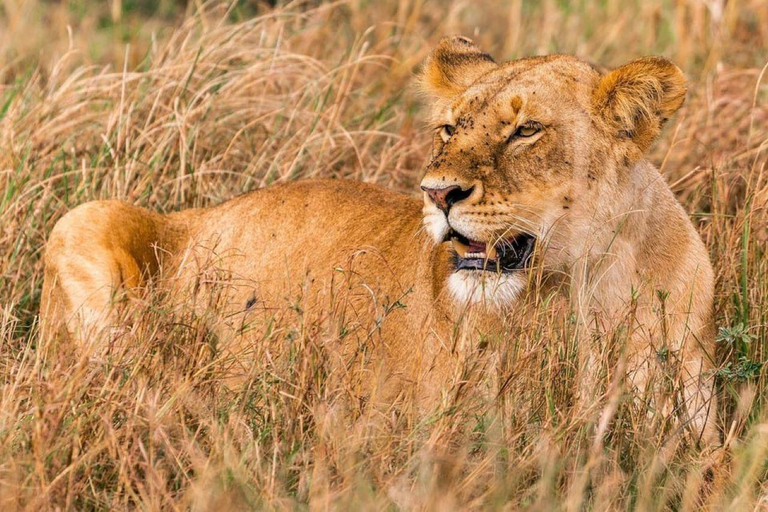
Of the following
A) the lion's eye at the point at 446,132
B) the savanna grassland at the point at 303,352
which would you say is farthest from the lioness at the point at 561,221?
the savanna grassland at the point at 303,352

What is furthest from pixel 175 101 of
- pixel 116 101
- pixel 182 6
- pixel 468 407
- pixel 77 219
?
pixel 182 6

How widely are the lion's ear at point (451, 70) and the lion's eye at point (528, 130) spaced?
2.15ft

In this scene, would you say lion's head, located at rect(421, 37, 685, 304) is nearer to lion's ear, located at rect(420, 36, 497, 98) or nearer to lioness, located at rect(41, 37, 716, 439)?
lioness, located at rect(41, 37, 716, 439)

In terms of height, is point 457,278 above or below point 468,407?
above

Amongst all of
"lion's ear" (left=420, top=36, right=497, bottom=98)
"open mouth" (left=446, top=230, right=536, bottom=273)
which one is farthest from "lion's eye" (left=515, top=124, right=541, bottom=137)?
"lion's ear" (left=420, top=36, right=497, bottom=98)

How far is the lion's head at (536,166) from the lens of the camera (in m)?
3.61

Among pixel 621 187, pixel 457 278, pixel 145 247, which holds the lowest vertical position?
pixel 145 247

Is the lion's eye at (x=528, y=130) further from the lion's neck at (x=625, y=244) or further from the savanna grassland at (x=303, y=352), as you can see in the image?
the savanna grassland at (x=303, y=352)

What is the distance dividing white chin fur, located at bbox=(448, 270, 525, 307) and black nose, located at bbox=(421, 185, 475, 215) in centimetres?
23

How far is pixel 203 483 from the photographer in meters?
2.84

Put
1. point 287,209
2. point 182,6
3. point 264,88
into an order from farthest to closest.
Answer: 1. point 182,6
2. point 264,88
3. point 287,209

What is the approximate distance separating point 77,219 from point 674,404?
2.67m

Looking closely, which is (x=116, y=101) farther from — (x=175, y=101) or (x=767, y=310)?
(x=767, y=310)

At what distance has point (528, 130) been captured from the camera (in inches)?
149
